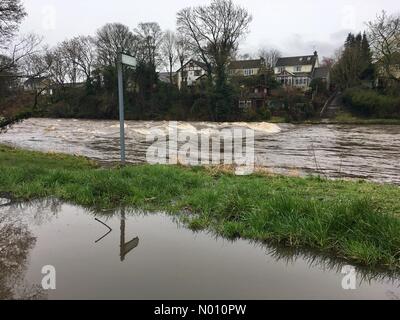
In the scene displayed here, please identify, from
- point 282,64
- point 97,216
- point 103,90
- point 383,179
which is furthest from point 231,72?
point 97,216

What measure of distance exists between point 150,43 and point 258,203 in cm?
6673

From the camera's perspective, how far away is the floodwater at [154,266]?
3.76 meters

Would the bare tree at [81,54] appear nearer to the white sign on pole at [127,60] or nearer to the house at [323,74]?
the house at [323,74]

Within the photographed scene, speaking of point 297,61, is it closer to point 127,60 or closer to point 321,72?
point 321,72

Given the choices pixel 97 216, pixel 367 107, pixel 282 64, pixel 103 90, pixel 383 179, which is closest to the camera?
pixel 97 216

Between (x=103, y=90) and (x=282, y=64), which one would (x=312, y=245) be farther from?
(x=282, y=64)

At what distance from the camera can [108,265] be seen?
14.3 feet

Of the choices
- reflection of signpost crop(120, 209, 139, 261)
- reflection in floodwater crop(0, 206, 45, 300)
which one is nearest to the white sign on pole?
reflection in floodwater crop(0, 206, 45, 300)

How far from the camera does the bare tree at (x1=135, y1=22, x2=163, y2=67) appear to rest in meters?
68.2

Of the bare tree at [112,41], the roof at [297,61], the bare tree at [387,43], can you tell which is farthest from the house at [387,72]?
the bare tree at [112,41]

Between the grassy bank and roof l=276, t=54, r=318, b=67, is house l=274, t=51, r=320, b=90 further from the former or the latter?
the grassy bank

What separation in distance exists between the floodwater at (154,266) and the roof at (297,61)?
3497 inches

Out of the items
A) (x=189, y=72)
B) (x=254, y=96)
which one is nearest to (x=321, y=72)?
(x=254, y=96)
